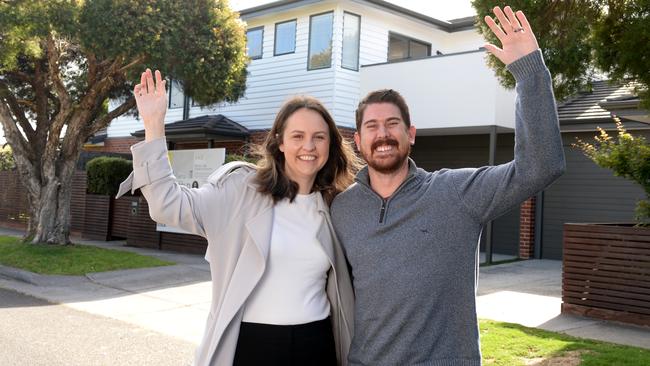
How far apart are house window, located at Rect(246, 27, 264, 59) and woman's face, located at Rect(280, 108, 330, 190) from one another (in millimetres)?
15908

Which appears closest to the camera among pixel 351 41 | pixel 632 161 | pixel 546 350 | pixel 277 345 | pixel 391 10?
pixel 277 345

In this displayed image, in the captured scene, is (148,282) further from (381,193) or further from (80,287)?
(381,193)

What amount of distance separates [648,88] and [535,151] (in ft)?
16.3

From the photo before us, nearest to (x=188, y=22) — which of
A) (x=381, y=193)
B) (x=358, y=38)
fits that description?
(x=358, y=38)

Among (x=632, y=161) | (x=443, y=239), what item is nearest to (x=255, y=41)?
(x=632, y=161)

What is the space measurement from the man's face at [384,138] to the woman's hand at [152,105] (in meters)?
0.86

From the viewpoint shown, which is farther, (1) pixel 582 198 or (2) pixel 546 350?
(1) pixel 582 198

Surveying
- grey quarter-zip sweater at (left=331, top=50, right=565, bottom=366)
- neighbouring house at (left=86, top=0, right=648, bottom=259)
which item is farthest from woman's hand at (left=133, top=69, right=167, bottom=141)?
neighbouring house at (left=86, top=0, right=648, bottom=259)

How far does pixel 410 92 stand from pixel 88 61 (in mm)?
7159

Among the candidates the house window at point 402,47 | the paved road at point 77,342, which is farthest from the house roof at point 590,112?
the paved road at point 77,342

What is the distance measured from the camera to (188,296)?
9805mm

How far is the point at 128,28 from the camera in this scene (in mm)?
12016

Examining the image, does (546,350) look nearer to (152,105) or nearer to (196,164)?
(152,105)

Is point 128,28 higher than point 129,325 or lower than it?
higher
